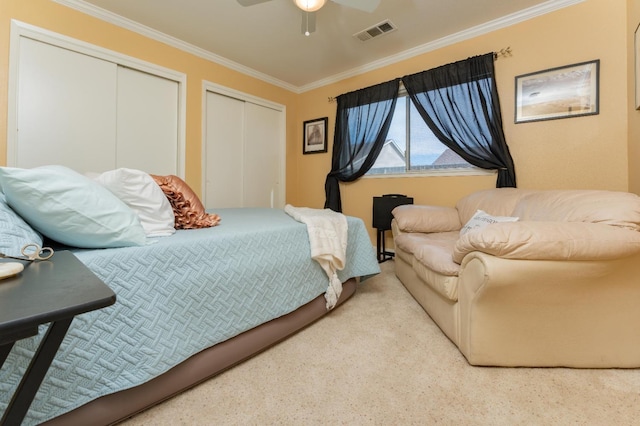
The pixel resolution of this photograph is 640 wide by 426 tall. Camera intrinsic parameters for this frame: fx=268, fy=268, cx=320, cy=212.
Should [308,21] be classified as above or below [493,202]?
above

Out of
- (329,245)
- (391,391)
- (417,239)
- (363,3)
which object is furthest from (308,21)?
(391,391)

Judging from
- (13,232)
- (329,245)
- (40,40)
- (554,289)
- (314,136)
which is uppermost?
(40,40)

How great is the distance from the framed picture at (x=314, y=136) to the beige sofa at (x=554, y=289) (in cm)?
316

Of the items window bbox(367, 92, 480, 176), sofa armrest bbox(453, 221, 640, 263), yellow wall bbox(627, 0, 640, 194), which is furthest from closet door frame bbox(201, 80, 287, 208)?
yellow wall bbox(627, 0, 640, 194)

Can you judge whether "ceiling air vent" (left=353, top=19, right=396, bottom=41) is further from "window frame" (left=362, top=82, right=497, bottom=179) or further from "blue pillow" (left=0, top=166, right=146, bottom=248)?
"blue pillow" (left=0, top=166, right=146, bottom=248)

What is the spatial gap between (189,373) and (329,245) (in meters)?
0.98

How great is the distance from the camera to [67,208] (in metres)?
0.91

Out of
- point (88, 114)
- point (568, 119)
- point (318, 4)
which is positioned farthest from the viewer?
point (88, 114)

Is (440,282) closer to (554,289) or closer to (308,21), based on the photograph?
(554,289)

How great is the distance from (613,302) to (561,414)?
1.94 ft

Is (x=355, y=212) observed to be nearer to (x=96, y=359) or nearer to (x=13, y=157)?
(x=96, y=359)

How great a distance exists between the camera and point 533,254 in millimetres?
1148

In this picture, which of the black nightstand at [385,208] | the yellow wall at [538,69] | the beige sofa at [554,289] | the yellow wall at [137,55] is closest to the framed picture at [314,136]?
the yellow wall at [137,55]

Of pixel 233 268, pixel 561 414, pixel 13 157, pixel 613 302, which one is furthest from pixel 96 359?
pixel 13 157
